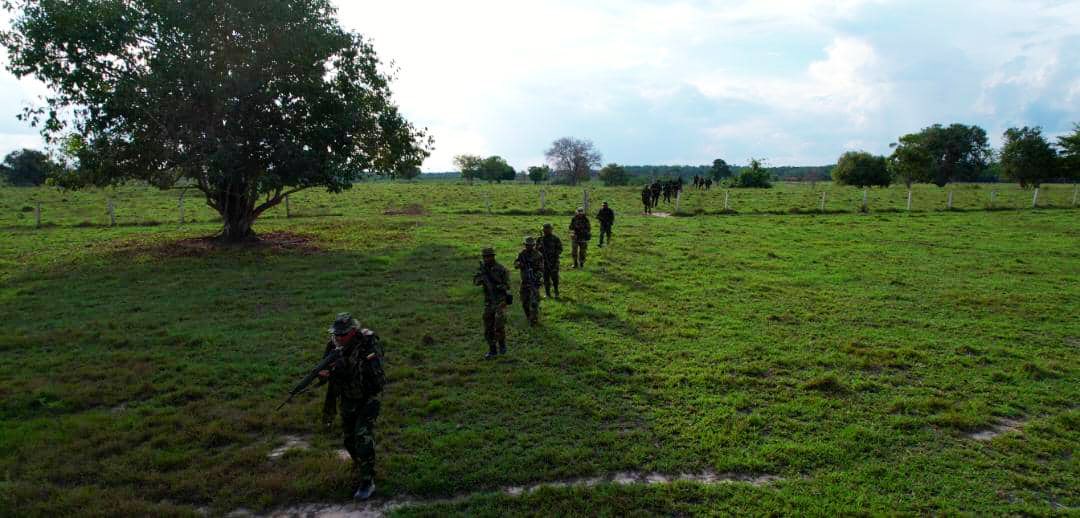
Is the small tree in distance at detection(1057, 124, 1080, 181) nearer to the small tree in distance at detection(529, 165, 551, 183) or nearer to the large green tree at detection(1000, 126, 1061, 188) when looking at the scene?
the large green tree at detection(1000, 126, 1061, 188)

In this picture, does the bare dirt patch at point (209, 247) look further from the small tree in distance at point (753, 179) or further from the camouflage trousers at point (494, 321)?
the small tree in distance at point (753, 179)

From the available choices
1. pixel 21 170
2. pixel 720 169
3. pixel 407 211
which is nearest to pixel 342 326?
pixel 407 211

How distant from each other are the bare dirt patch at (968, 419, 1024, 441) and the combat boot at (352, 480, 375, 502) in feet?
24.7

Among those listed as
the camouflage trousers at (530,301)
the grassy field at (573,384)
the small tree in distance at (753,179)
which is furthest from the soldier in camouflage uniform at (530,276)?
the small tree in distance at (753,179)

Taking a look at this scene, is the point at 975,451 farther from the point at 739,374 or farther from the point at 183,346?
the point at 183,346

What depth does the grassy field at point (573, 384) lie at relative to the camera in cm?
648

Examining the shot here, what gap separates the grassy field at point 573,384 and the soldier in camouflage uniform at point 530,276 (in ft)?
1.26

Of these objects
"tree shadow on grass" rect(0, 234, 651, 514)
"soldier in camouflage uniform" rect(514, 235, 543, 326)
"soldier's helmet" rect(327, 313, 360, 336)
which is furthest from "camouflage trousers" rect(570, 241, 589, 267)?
"soldier's helmet" rect(327, 313, 360, 336)

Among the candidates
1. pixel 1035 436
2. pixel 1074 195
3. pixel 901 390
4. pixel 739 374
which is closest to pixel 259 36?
pixel 739 374

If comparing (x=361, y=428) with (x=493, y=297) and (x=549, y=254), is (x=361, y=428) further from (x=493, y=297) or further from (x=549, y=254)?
(x=549, y=254)

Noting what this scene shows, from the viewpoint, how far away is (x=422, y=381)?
952 cm

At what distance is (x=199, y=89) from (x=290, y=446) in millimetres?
16541

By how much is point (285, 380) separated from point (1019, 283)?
18.9 m

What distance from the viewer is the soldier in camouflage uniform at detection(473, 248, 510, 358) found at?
10422 millimetres
